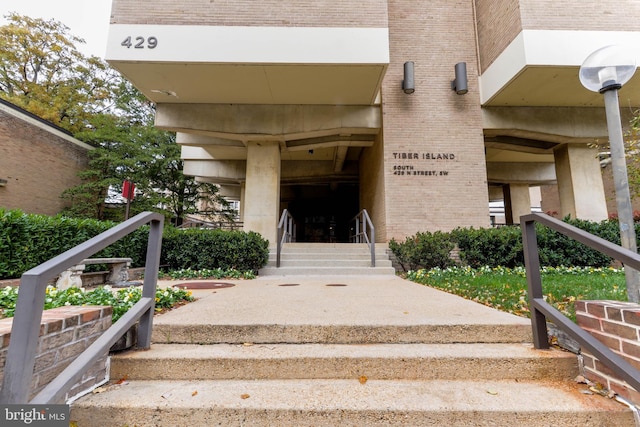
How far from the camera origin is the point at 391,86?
781cm

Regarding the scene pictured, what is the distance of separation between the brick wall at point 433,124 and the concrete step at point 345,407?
5.94 meters

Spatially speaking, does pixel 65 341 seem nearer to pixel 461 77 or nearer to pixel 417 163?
pixel 417 163

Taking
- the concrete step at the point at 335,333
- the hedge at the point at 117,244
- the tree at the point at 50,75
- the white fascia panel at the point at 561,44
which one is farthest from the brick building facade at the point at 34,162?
the white fascia panel at the point at 561,44

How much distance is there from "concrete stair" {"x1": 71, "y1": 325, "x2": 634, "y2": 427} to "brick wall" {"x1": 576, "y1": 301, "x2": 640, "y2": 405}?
0.09 m

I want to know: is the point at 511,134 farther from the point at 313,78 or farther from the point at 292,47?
the point at 292,47

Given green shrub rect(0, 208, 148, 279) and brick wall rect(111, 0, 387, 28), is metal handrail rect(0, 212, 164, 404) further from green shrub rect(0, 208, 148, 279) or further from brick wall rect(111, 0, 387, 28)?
brick wall rect(111, 0, 387, 28)

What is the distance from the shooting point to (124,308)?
85.9 inches

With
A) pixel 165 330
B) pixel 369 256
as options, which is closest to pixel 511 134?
pixel 369 256

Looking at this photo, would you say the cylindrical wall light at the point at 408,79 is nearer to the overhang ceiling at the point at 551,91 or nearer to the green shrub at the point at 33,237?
the overhang ceiling at the point at 551,91

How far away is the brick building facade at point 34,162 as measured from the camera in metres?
10.6

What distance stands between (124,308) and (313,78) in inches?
240

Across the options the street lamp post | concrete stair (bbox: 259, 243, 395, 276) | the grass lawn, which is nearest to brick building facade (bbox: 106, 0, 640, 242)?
concrete stair (bbox: 259, 243, 395, 276)

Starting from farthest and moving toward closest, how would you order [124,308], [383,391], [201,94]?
[201,94] < [124,308] < [383,391]

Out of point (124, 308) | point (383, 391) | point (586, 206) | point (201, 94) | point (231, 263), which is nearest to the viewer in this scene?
point (383, 391)
